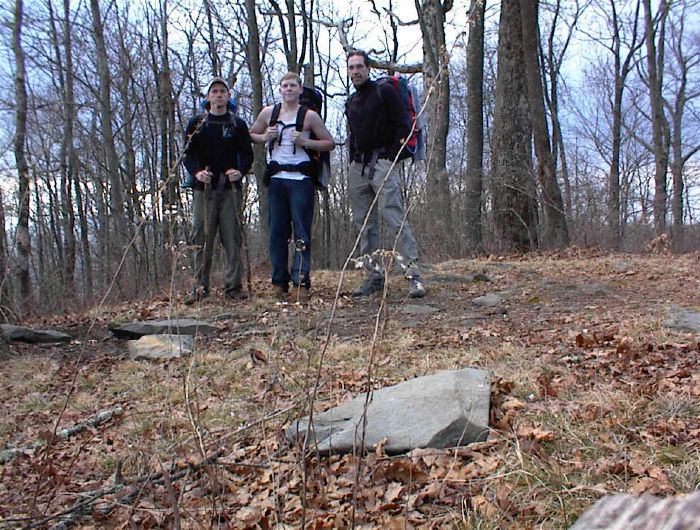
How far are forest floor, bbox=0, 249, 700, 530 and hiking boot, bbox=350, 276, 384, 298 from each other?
0.23 m

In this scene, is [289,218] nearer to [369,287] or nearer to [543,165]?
[369,287]

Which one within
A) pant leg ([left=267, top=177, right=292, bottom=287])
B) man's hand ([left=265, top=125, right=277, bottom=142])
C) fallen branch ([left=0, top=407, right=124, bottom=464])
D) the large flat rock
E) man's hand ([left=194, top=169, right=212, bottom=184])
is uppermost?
man's hand ([left=265, top=125, right=277, bottom=142])

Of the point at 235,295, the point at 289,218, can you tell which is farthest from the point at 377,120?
the point at 235,295

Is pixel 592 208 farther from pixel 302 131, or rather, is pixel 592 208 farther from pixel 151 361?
pixel 151 361

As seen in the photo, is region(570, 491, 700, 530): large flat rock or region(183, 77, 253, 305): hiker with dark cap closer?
region(570, 491, 700, 530): large flat rock

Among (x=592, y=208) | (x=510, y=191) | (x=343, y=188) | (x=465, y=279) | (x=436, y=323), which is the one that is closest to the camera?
(x=436, y=323)

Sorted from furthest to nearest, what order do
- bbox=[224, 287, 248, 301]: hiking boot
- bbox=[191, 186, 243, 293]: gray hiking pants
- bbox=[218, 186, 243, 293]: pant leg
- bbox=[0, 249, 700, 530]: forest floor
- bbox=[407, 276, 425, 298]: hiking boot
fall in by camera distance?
bbox=[224, 287, 248, 301]: hiking boot, bbox=[218, 186, 243, 293]: pant leg, bbox=[191, 186, 243, 293]: gray hiking pants, bbox=[407, 276, 425, 298]: hiking boot, bbox=[0, 249, 700, 530]: forest floor

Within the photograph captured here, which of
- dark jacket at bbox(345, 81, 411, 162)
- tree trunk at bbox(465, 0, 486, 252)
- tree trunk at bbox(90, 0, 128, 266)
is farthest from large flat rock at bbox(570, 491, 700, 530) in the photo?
tree trunk at bbox(90, 0, 128, 266)

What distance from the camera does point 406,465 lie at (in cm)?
221

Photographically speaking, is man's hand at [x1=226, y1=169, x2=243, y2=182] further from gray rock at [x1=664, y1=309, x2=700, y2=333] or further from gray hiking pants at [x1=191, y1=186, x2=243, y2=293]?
gray rock at [x1=664, y1=309, x2=700, y2=333]

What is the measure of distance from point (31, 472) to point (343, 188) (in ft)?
70.7

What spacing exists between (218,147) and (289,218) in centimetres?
101

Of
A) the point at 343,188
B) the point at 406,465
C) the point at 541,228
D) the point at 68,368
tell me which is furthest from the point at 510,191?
the point at 343,188

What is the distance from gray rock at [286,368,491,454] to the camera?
235 cm
